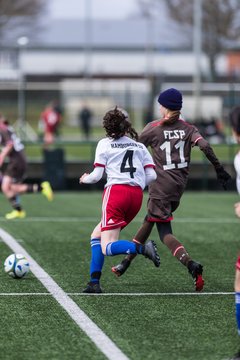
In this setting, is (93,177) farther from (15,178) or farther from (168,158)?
(15,178)

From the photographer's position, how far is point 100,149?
30.4ft

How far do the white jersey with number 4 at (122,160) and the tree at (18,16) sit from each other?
53.7 m

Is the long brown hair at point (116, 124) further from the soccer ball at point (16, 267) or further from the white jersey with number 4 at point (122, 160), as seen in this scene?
the soccer ball at point (16, 267)

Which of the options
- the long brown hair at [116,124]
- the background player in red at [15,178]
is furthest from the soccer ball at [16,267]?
the background player in red at [15,178]

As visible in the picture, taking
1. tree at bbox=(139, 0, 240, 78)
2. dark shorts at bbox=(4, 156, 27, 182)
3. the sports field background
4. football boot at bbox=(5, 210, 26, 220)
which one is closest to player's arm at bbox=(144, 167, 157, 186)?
the sports field background

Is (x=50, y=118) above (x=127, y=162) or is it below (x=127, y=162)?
below

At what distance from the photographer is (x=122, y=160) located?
30.5 ft

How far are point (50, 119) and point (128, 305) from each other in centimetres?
2404

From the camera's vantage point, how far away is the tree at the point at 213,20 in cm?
4903

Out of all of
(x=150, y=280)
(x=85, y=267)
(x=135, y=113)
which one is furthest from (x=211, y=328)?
(x=135, y=113)

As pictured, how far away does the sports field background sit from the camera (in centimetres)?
729

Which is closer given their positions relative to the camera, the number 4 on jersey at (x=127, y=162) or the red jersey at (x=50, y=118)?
the number 4 on jersey at (x=127, y=162)

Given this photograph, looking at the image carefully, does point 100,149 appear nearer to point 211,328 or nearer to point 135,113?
point 211,328

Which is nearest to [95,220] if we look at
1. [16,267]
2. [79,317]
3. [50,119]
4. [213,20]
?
[16,267]
